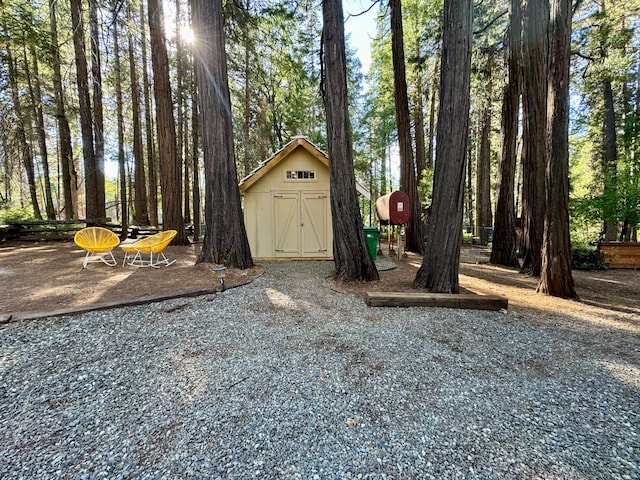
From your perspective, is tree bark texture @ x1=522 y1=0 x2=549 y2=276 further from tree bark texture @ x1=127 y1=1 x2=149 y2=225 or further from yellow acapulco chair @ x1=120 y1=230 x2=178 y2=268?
tree bark texture @ x1=127 y1=1 x2=149 y2=225

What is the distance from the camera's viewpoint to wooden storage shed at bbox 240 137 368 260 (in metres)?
8.53

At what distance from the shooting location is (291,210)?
28.3 feet

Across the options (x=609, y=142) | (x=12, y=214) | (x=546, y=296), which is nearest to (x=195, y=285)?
(x=546, y=296)

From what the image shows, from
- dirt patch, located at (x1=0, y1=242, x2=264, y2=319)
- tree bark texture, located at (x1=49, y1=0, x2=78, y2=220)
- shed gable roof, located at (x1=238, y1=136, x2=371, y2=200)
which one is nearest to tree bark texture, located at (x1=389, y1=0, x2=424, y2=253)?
shed gable roof, located at (x1=238, y1=136, x2=371, y2=200)

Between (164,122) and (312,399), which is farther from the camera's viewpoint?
(164,122)

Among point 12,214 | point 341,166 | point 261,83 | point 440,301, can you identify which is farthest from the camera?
point 261,83

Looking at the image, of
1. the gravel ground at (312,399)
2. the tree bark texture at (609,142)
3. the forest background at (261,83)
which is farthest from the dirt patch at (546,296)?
the tree bark texture at (609,142)

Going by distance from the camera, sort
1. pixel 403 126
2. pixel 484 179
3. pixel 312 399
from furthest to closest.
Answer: pixel 484 179 → pixel 403 126 → pixel 312 399

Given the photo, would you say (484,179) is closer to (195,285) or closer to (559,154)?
(559,154)

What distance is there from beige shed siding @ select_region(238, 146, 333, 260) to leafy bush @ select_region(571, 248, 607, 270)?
7115mm

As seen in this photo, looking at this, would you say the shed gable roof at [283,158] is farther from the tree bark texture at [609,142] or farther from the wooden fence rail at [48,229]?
the tree bark texture at [609,142]

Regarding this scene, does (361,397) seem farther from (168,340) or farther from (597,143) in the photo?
(597,143)

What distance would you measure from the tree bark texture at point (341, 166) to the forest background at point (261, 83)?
2924mm

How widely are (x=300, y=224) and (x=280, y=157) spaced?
212 cm
